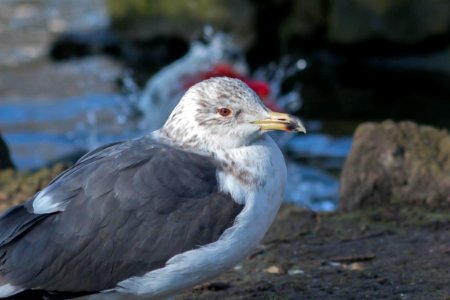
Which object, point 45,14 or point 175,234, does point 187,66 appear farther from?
point 175,234

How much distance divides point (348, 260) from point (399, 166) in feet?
Answer: 3.24

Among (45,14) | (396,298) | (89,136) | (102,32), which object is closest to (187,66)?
(89,136)

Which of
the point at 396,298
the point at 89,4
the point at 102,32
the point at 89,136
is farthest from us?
the point at 89,4

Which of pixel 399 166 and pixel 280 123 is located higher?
pixel 280 123

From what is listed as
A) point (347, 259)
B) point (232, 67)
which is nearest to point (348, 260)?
point (347, 259)

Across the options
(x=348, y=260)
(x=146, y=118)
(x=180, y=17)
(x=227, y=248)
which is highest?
(x=180, y=17)

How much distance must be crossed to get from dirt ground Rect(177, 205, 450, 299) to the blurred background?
153 inches

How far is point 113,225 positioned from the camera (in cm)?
407

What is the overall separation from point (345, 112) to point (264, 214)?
287 inches

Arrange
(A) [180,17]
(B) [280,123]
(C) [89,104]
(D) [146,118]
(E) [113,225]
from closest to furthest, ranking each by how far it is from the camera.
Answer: (E) [113,225] < (B) [280,123] < (D) [146,118] < (C) [89,104] < (A) [180,17]

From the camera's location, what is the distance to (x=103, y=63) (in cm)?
1380

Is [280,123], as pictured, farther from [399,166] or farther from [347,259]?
[399,166]

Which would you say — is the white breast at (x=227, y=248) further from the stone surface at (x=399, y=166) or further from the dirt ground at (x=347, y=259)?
the stone surface at (x=399, y=166)

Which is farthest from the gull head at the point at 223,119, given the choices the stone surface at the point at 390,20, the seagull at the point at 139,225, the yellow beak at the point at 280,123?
the stone surface at the point at 390,20
